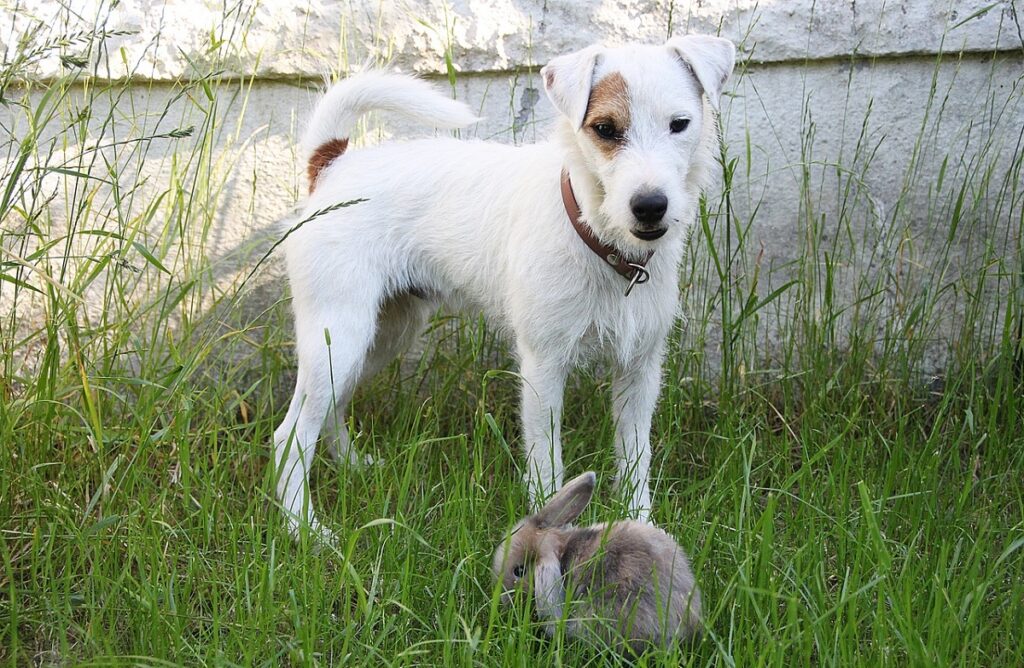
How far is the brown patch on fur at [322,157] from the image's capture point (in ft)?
11.5

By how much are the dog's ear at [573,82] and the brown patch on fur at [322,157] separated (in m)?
0.96

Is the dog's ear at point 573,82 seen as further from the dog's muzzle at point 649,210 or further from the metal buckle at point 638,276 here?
the metal buckle at point 638,276

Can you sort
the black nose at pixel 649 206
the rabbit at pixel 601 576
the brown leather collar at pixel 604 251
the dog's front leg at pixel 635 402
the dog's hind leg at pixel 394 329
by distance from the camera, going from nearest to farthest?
the rabbit at pixel 601 576
the black nose at pixel 649 206
the brown leather collar at pixel 604 251
the dog's front leg at pixel 635 402
the dog's hind leg at pixel 394 329

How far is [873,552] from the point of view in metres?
2.45

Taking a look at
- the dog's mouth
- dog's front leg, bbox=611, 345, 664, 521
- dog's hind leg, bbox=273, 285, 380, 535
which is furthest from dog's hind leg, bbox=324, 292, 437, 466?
the dog's mouth

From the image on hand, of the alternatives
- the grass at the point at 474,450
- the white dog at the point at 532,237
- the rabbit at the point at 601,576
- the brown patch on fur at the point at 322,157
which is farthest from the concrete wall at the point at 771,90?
the rabbit at the point at 601,576

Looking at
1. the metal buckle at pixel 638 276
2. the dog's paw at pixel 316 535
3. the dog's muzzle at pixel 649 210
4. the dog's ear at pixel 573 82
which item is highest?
the dog's ear at pixel 573 82

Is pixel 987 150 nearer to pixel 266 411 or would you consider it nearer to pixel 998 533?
pixel 998 533

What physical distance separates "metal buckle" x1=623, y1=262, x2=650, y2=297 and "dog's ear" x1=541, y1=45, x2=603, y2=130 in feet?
1.47

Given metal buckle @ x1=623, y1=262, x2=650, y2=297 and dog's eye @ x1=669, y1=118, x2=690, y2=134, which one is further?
metal buckle @ x1=623, y1=262, x2=650, y2=297

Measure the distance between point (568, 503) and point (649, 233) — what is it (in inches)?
29.5

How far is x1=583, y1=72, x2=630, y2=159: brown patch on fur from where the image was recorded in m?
Result: 2.67

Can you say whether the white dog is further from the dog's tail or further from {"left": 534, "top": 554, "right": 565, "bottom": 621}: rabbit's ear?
{"left": 534, "top": 554, "right": 565, "bottom": 621}: rabbit's ear

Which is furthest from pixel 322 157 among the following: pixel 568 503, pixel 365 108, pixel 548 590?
pixel 548 590
